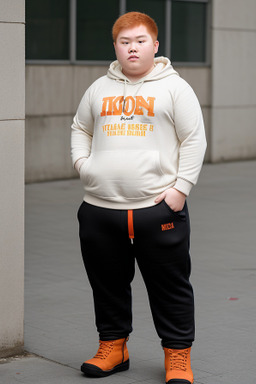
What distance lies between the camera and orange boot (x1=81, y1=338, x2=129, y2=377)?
15.5ft

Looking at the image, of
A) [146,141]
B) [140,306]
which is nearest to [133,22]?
[146,141]

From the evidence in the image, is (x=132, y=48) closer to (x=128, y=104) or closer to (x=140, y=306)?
(x=128, y=104)

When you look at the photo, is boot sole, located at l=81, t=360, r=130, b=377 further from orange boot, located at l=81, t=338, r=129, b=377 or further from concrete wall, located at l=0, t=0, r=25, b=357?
concrete wall, located at l=0, t=0, r=25, b=357

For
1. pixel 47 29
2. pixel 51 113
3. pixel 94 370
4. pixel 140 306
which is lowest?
pixel 140 306

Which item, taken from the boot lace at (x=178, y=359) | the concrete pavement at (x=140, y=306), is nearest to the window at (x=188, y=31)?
the concrete pavement at (x=140, y=306)

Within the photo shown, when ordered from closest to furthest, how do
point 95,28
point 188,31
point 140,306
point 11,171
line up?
point 11,171 < point 140,306 < point 95,28 < point 188,31

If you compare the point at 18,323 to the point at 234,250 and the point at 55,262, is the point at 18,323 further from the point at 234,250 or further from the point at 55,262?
the point at 234,250

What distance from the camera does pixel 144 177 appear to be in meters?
4.43

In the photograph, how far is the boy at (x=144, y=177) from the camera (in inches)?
174

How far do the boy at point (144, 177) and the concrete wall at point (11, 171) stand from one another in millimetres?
465

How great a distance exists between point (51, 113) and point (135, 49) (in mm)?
9552

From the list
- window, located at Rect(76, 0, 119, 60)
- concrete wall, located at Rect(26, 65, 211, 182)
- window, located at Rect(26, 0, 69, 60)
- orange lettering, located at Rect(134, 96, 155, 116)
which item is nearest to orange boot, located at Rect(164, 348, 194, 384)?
orange lettering, located at Rect(134, 96, 155, 116)

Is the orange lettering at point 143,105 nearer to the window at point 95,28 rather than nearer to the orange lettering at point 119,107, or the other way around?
the orange lettering at point 119,107

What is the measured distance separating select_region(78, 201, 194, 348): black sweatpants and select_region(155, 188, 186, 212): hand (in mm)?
30
